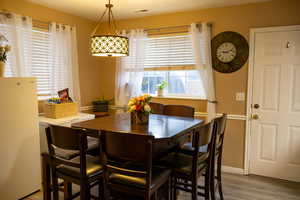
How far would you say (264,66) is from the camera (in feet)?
11.2

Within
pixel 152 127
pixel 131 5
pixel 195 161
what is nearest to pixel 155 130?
pixel 152 127

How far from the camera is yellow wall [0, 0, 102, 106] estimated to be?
3.53 m

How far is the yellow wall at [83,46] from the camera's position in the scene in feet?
11.6

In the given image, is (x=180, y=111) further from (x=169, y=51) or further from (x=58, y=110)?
(x=58, y=110)

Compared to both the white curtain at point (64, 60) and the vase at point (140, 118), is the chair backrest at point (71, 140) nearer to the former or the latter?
the vase at point (140, 118)

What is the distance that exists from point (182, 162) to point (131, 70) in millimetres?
2421

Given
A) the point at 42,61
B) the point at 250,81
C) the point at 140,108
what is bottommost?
the point at 140,108

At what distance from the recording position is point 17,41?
10.4ft

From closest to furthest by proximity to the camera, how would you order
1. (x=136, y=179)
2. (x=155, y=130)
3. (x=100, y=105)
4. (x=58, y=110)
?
(x=136, y=179), (x=155, y=130), (x=58, y=110), (x=100, y=105)

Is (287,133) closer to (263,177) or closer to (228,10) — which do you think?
(263,177)

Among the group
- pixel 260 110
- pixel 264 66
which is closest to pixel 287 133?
pixel 260 110

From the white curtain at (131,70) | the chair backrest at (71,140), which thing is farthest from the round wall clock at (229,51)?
the chair backrest at (71,140)

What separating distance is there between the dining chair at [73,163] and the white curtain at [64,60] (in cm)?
193

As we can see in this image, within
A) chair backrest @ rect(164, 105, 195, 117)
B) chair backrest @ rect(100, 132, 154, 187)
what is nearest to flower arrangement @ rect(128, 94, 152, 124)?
chair backrest @ rect(100, 132, 154, 187)
